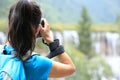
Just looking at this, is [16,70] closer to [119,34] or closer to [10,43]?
[10,43]

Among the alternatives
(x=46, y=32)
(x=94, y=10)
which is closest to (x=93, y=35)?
(x=94, y=10)

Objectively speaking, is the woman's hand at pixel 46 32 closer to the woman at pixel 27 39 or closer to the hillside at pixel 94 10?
the woman at pixel 27 39

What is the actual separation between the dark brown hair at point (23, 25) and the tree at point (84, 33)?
3053mm

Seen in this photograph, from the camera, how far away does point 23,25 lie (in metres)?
0.58

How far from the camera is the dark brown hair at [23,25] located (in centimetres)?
57

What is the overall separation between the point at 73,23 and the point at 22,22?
10.6 feet

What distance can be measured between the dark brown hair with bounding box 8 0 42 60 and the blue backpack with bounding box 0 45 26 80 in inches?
0.6

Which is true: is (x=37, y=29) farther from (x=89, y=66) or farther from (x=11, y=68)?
(x=89, y=66)

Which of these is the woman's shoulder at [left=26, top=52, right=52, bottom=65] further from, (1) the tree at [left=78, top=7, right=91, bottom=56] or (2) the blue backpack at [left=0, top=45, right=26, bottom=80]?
(1) the tree at [left=78, top=7, right=91, bottom=56]

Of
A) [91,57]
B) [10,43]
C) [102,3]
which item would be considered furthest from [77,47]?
[10,43]

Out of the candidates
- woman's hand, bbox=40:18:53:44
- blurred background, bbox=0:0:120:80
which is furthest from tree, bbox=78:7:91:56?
woman's hand, bbox=40:18:53:44

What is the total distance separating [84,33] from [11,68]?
11.2ft

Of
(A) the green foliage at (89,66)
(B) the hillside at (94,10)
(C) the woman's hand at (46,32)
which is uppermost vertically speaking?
(C) the woman's hand at (46,32)

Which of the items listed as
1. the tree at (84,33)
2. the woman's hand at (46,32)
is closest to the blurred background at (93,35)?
the tree at (84,33)
